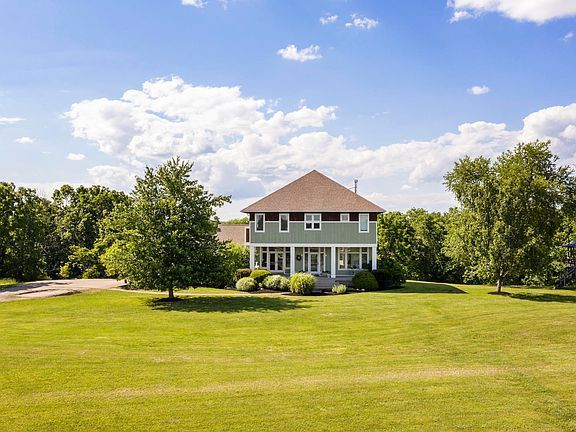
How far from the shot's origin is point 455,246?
34.2 m

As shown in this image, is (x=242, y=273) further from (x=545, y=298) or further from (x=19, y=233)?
(x=545, y=298)

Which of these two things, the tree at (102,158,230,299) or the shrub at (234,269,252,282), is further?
the shrub at (234,269,252,282)

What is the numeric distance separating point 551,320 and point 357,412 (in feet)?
46.1

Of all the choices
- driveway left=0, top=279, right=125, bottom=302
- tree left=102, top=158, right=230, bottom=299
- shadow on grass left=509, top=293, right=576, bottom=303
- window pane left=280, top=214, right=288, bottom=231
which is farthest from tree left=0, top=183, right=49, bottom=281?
shadow on grass left=509, top=293, right=576, bottom=303

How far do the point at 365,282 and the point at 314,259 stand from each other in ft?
24.8

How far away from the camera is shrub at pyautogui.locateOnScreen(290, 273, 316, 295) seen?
104ft

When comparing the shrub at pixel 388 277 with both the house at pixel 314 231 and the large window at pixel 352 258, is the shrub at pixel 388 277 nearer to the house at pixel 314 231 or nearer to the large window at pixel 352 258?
the house at pixel 314 231

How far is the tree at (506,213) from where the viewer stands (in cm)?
3108

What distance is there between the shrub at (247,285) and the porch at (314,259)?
17.4 ft

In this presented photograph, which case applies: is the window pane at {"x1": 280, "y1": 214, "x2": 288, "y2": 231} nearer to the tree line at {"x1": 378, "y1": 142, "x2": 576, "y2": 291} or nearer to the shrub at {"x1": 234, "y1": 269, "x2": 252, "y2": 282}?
the shrub at {"x1": 234, "y1": 269, "x2": 252, "y2": 282}

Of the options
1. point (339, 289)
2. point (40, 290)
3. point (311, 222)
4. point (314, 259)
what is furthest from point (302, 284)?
point (40, 290)

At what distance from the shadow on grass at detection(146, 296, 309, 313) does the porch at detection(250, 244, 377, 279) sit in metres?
10.6

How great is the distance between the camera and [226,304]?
86.8 ft

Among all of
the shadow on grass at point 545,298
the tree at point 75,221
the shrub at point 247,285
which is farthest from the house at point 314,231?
the tree at point 75,221
